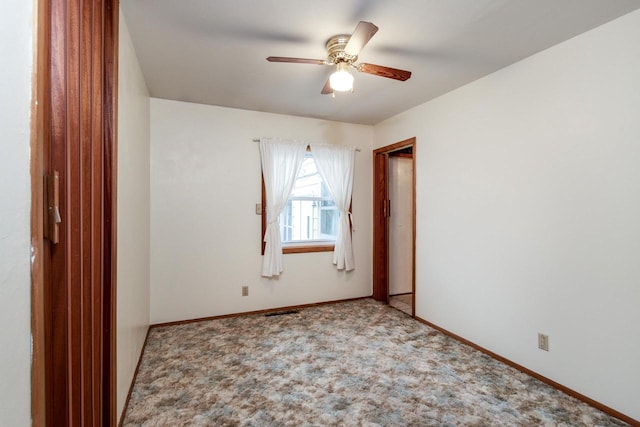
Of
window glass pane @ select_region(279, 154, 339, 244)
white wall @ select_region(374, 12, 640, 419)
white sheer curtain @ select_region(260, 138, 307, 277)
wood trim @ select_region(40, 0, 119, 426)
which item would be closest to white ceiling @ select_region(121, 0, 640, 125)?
white wall @ select_region(374, 12, 640, 419)

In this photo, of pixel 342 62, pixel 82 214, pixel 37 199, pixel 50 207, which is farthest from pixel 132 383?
pixel 342 62

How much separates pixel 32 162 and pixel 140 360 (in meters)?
2.61

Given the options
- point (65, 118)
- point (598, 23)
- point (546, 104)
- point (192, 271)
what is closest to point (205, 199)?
point (192, 271)

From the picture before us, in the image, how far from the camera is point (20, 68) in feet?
1.96

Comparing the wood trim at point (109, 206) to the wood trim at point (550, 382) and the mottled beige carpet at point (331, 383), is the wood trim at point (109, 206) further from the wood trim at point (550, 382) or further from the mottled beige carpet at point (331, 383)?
the wood trim at point (550, 382)

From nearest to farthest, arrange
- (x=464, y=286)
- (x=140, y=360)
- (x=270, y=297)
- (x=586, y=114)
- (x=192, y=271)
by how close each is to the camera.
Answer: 1. (x=586, y=114)
2. (x=140, y=360)
3. (x=464, y=286)
4. (x=192, y=271)
5. (x=270, y=297)

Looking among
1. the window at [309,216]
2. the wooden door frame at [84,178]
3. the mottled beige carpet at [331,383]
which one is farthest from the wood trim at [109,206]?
the window at [309,216]

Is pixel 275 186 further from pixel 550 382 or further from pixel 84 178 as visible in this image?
pixel 550 382

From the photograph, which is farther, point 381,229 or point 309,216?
point 381,229

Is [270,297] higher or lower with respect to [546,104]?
lower

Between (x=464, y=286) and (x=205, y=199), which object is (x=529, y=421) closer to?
(x=464, y=286)

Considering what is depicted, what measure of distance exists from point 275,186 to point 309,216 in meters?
0.72

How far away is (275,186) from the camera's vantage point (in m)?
3.86

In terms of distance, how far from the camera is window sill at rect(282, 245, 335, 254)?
13.1 feet
